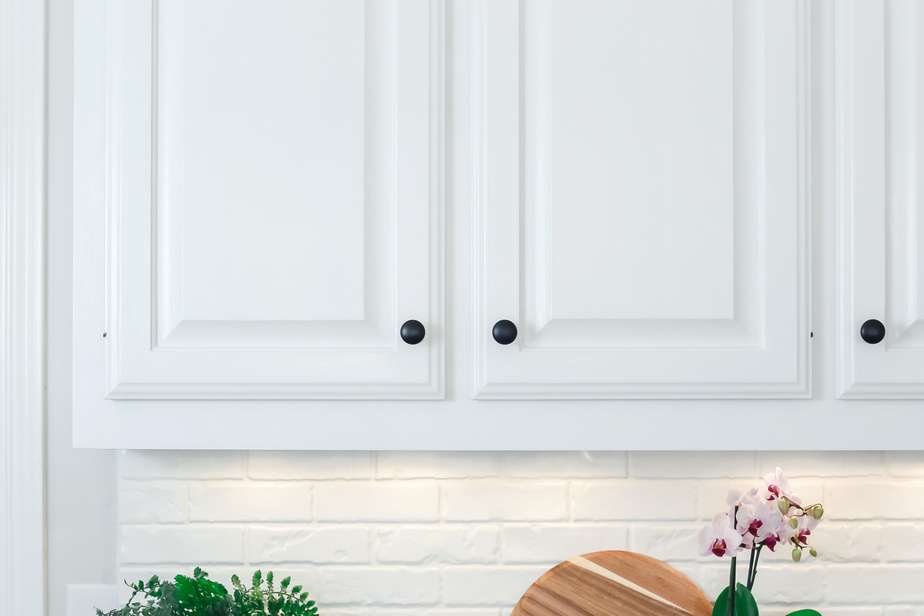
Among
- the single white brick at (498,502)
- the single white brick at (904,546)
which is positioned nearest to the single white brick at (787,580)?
the single white brick at (904,546)

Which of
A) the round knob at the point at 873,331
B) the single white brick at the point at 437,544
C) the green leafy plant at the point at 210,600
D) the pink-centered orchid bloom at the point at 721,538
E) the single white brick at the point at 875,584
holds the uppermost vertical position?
the round knob at the point at 873,331

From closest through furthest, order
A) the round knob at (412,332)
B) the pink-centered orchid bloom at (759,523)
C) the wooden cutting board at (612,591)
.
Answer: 1. the round knob at (412,332)
2. the pink-centered orchid bloom at (759,523)
3. the wooden cutting board at (612,591)

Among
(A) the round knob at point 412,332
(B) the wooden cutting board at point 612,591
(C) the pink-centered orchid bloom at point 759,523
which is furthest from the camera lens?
(B) the wooden cutting board at point 612,591

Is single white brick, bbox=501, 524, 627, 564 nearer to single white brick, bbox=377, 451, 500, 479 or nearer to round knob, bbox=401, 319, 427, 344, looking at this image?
single white brick, bbox=377, 451, 500, 479

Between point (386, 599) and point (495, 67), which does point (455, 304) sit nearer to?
point (495, 67)

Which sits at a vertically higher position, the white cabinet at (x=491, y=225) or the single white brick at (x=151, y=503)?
the white cabinet at (x=491, y=225)

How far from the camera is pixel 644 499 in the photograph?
50.6 inches

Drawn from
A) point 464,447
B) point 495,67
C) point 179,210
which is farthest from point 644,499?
point 179,210

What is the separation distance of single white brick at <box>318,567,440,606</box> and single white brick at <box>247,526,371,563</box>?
0.02 meters

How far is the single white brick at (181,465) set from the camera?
4.16 feet

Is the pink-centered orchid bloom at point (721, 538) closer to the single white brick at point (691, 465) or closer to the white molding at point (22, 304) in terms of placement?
the single white brick at point (691, 465)

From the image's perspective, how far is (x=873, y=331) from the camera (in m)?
0.97

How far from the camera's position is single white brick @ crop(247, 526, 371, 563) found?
128cm

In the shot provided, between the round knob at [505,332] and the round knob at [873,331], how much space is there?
1.41ft
